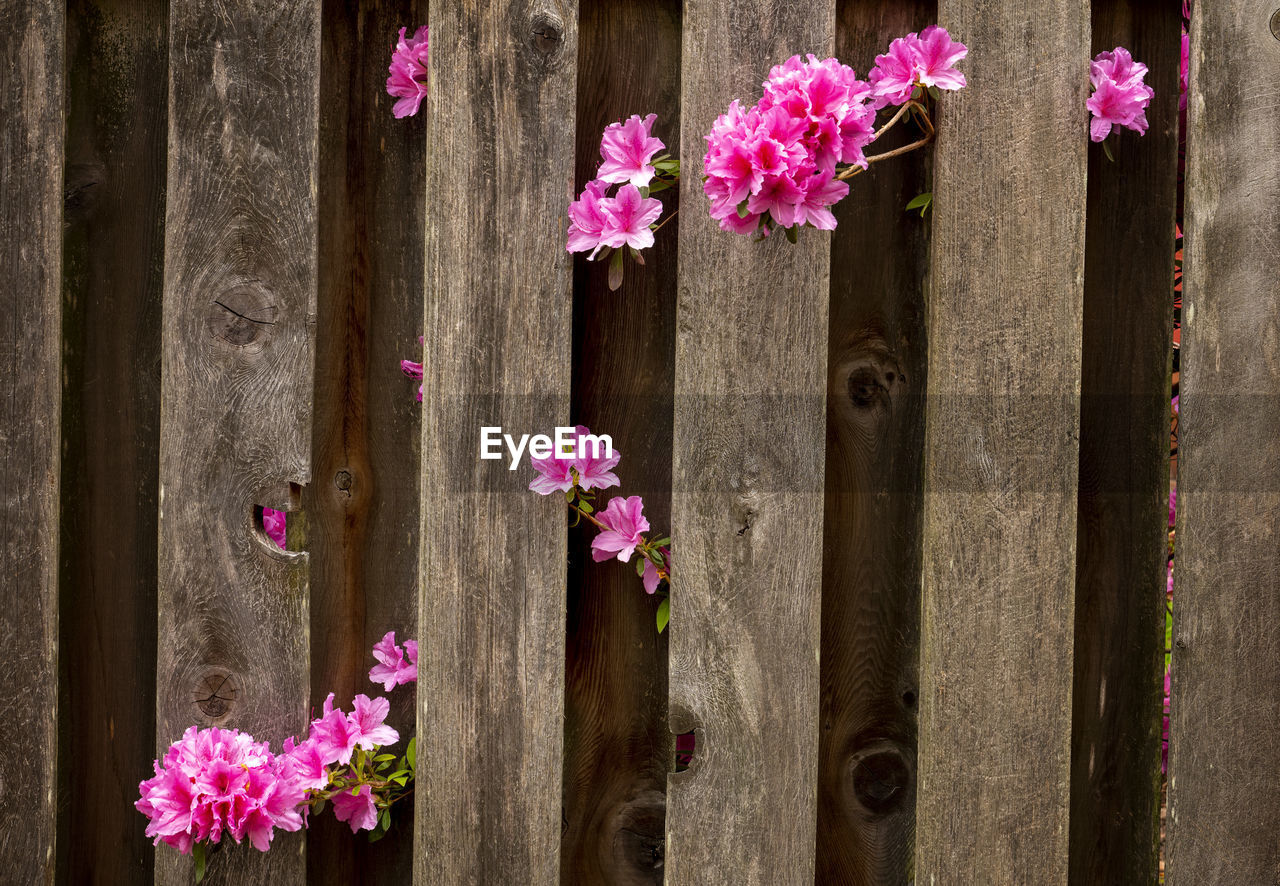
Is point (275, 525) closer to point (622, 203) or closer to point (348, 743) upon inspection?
point (348, 743)

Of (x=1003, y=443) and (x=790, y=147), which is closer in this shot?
(x=790, y=147)

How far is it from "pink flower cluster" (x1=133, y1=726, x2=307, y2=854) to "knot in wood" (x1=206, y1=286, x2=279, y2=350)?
23.8 inches

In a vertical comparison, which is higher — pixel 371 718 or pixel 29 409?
pixel 29 409

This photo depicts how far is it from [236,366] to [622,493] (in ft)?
2.14

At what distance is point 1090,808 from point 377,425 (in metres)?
1.39

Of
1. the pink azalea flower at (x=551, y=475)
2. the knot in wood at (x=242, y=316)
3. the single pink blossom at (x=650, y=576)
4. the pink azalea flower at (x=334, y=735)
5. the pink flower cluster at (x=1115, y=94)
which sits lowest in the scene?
the pink azalea flower at (x=334, y=735)

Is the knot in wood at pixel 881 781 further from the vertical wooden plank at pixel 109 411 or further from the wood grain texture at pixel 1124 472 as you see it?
the vertical wooden plank at pixel 109 411

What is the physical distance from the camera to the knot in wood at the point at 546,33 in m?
1.36

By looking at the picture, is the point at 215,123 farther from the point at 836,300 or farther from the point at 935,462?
the point at 935,462

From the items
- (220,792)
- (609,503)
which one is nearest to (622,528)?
(609,503)

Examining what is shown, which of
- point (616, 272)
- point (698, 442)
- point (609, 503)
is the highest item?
point (616, 272)

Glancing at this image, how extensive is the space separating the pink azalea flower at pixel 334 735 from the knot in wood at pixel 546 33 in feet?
3.48

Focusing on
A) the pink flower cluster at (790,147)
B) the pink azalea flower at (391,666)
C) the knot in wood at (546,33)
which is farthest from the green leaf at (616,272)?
the pink azalea flower at (391,666)

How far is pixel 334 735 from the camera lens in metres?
1.39
